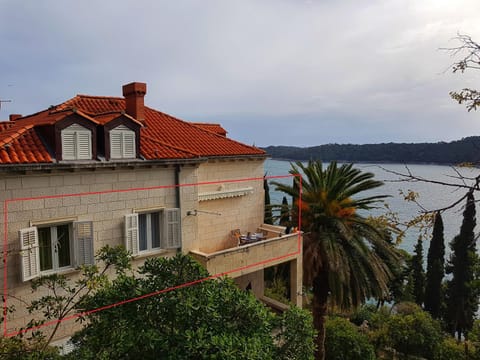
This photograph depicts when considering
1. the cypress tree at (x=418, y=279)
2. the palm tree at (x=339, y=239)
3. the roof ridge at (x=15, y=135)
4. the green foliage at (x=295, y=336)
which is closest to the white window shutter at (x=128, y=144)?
the roof ridge at (x=15, y=135)

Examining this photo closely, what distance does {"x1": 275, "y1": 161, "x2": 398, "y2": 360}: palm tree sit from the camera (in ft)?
55.3

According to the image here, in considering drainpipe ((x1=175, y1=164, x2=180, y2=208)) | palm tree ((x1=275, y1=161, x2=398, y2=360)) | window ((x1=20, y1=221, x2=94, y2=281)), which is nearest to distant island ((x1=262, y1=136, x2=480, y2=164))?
palm tree ((x1=275, y1=161, x2=398, y2=360))

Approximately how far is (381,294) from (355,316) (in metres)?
27.0

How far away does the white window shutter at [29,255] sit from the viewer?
33.1 feet

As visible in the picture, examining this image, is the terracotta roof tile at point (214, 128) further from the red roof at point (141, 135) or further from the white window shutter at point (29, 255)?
→ the white window shutter at point (29, 255)

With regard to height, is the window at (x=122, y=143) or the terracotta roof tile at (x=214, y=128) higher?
the terracotta roof tile at (x=214, y=128)

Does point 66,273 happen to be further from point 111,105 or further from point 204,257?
point 111,105

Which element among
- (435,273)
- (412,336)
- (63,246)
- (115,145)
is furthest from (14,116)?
(435,273)

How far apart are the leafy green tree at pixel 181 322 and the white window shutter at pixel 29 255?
307 cm

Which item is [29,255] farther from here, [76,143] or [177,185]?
[177,185]

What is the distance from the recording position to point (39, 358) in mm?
6887

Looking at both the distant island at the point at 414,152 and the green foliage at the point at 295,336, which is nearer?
the distant island at the point at 414,152

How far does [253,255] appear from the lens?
51.2ft

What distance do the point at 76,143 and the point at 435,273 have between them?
142 feet
